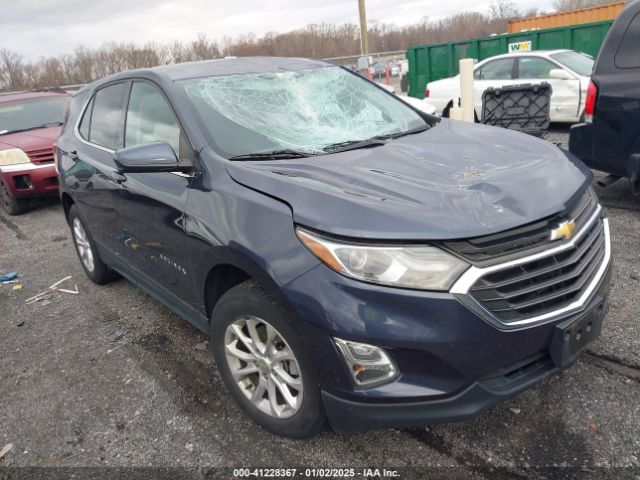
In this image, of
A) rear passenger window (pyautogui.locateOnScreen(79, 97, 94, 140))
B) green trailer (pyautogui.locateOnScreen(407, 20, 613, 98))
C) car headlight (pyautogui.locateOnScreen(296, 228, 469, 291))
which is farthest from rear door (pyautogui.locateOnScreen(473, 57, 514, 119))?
car headlight (pyautogui.locateOnScreen(296, 228, 469, 291))

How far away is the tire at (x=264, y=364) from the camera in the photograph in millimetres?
2207

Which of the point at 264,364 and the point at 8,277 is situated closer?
the point at 264,364

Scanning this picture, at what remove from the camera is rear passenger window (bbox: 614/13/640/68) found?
15.3ft

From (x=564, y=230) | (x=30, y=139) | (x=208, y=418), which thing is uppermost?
(x=30, y=139)

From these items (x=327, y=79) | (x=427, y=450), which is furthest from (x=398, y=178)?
(x=327, y=79)

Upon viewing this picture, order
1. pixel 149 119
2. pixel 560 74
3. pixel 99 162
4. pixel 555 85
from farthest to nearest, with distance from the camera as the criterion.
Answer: pixel 555 85
pixel 560 74
pixel 99 162
pixel 149 119

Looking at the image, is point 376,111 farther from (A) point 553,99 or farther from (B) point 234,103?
(A) point 553,99

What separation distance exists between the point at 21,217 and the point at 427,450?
725cm

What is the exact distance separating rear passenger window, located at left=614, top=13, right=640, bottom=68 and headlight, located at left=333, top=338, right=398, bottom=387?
4.14 m

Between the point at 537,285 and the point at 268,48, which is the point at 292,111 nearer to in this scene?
the point at 537,285

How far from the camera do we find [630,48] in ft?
15.5

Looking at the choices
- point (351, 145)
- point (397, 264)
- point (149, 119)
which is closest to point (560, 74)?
point (351, 145)

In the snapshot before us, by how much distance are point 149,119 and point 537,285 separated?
2.43m

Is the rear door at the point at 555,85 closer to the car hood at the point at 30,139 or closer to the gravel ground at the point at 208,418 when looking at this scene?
the gravel ground at the point at 208,418
